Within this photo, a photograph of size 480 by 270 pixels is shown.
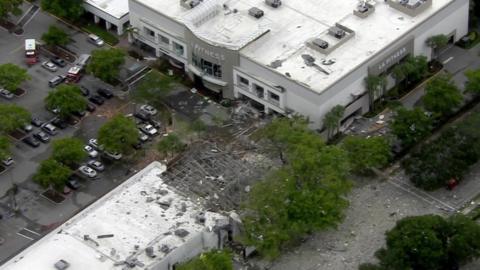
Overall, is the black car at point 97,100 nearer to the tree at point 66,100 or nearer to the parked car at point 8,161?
the tree at point 66,100

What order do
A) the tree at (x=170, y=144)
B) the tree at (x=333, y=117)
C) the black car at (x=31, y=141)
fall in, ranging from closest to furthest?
the tree at (x=170, y=144) → the tree at (x=333, y=117) → the black car at (x=31, y=141)

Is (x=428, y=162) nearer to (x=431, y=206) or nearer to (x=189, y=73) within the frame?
(x=431, y=206)

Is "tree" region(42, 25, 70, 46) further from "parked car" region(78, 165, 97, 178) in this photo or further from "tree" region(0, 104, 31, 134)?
"parked car" region(78, 165, 97, 178)

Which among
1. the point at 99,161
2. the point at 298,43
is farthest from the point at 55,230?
the point at 298,43

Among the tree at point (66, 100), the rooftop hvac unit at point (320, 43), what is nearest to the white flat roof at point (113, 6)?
the tree at point (66, 100)

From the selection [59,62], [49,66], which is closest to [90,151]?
[49,66]

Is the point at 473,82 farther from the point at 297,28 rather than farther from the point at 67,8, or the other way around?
the point at 67,8
